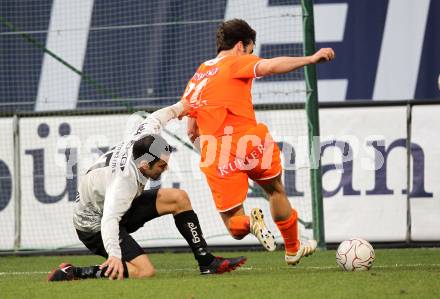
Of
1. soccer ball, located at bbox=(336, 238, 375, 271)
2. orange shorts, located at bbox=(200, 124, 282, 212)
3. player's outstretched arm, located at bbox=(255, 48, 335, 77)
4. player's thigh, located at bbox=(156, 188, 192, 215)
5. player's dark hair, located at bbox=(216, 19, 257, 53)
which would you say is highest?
player's dark hair, located at bbox=(216, 19, 257, 53)

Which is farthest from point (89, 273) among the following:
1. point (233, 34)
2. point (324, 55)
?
point (324, 55)

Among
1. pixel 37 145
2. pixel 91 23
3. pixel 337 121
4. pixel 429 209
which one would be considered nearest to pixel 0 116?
pixel 37 145

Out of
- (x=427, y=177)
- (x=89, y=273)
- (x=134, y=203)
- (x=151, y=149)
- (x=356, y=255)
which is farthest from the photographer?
(x=427, y=177)

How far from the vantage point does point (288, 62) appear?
23.4ft

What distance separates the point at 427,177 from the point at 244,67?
3.52 m

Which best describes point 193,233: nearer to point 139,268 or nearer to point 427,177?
point 139,268

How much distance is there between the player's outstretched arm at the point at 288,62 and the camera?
6.77 m

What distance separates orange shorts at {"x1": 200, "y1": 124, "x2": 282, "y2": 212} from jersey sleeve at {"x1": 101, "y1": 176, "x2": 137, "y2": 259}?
98 cm

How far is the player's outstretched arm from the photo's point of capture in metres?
6.77

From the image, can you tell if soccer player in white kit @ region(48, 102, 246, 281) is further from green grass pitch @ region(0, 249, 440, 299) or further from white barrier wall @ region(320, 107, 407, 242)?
white barrier wall @ region(320, 107, 407, 242)

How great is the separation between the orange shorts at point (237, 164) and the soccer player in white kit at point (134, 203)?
0.47 m

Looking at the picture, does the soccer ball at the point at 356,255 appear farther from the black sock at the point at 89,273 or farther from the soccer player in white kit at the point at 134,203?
the black sock at the point at 89,273

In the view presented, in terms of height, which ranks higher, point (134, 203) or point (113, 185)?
point (113, 185)

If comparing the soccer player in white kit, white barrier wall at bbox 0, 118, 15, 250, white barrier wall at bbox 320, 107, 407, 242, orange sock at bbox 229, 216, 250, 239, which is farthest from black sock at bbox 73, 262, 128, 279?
white barrier wall at bbox 0, 118, 15, 250
